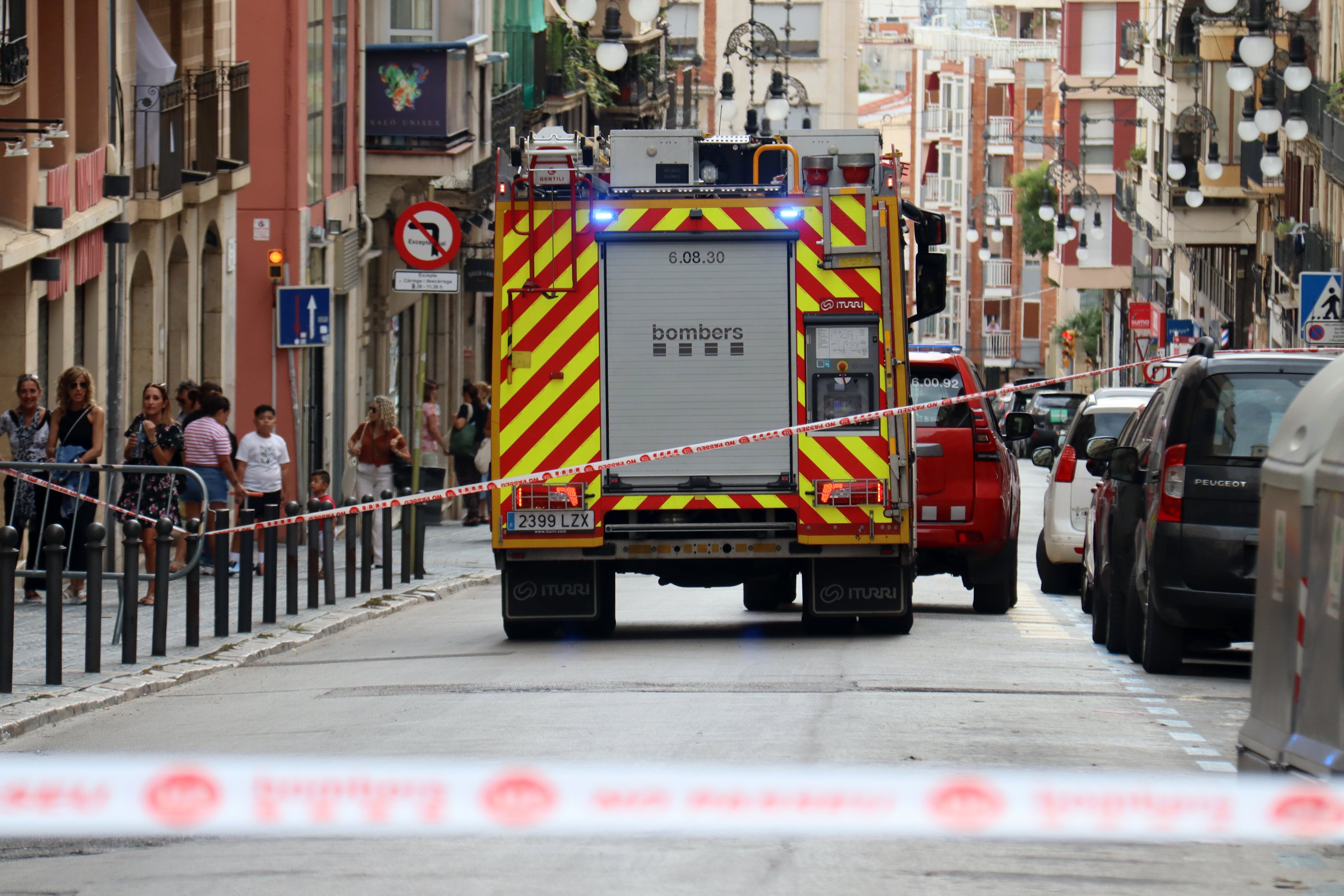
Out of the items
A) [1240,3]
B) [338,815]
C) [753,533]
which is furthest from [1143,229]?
[338,815]

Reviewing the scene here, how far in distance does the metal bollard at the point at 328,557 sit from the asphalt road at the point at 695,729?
55 centimetres

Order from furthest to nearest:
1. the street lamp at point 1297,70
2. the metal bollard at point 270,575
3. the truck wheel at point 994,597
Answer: the street lamp at point 1297,70, the truck wheel at point 994,597, the metal bollard at point 270,575

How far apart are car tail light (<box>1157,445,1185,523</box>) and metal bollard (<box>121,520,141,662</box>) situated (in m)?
5.46

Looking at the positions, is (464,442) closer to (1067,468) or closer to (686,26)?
(1067,468)

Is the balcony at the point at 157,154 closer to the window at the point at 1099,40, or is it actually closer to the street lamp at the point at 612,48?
the street lamp at the point at 612,48

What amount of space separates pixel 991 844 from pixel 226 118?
20963 mm

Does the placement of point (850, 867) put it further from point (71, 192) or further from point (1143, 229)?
point (1143, 229)

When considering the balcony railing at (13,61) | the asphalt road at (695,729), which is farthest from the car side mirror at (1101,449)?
the balcony railing at (13,61)

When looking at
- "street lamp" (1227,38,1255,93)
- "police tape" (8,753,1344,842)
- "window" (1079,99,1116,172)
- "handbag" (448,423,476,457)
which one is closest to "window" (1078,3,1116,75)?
"window" (1079,99,1116,172)

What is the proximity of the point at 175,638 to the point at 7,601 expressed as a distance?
379cm

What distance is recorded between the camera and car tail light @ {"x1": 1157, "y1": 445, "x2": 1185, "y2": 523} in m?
11.9

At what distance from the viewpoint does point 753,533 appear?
1402cm

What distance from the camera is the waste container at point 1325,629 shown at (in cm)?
597

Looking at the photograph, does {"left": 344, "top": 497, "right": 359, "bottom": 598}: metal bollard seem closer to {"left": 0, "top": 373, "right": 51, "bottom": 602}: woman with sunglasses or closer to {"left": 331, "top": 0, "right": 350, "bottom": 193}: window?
{"left": 0, "top": 373, "right": 51, "bottom": 602}: woman with sunglasses
